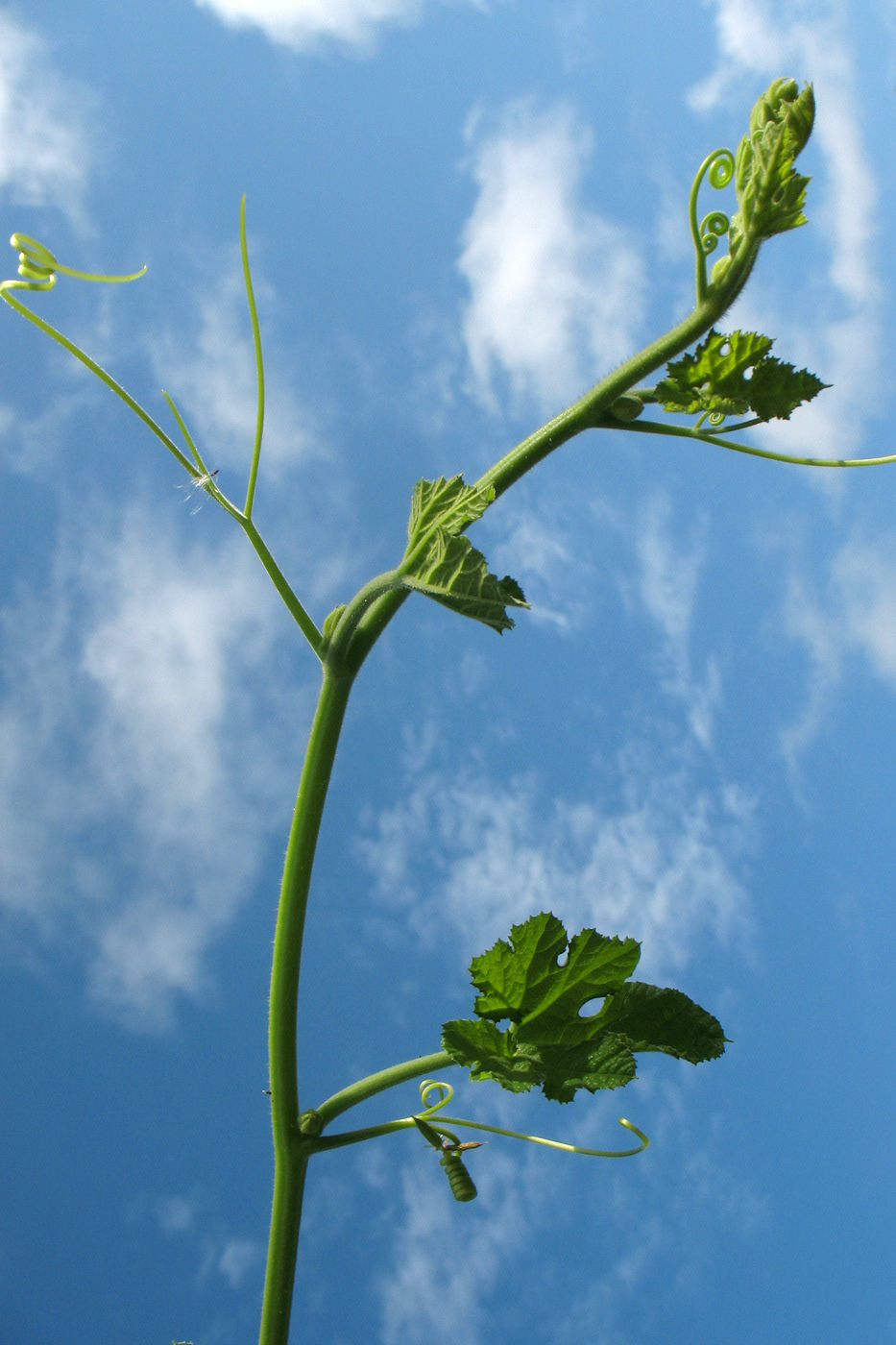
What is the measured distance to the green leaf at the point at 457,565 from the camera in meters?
1.27

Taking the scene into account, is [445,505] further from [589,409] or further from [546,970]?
[546,970]

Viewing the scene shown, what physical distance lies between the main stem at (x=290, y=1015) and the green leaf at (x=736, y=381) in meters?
0.58

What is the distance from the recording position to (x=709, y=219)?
56.1 inches

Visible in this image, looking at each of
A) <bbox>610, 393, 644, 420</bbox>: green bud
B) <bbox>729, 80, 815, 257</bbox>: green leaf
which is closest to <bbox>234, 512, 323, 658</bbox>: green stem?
<bbox>610, 393, 644, 420</bbox>: green bud

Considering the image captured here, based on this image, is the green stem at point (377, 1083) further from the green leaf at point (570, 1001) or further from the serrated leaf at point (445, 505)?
the serrated leaf at point (445, 505)

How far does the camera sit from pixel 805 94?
4.35 feet

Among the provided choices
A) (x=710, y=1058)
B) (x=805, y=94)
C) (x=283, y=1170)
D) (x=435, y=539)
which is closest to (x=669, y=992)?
(x=710, y=1058)

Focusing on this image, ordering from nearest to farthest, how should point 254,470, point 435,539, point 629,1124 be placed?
point 435,539 < point 254,470 < point 629,1124

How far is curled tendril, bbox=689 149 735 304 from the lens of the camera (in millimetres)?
1343

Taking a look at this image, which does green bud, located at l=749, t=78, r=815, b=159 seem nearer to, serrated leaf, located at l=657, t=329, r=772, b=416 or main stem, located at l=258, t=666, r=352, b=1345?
serrated leaf, located at l=657, t=329, r=772, b=416

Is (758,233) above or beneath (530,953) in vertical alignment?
above

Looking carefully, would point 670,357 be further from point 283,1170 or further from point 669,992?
point 283,1170

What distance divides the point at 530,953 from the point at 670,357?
2.66 ft

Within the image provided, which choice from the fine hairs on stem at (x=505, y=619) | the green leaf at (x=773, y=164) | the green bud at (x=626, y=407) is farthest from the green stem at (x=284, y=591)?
the green leaf at (x=773, y=164)
